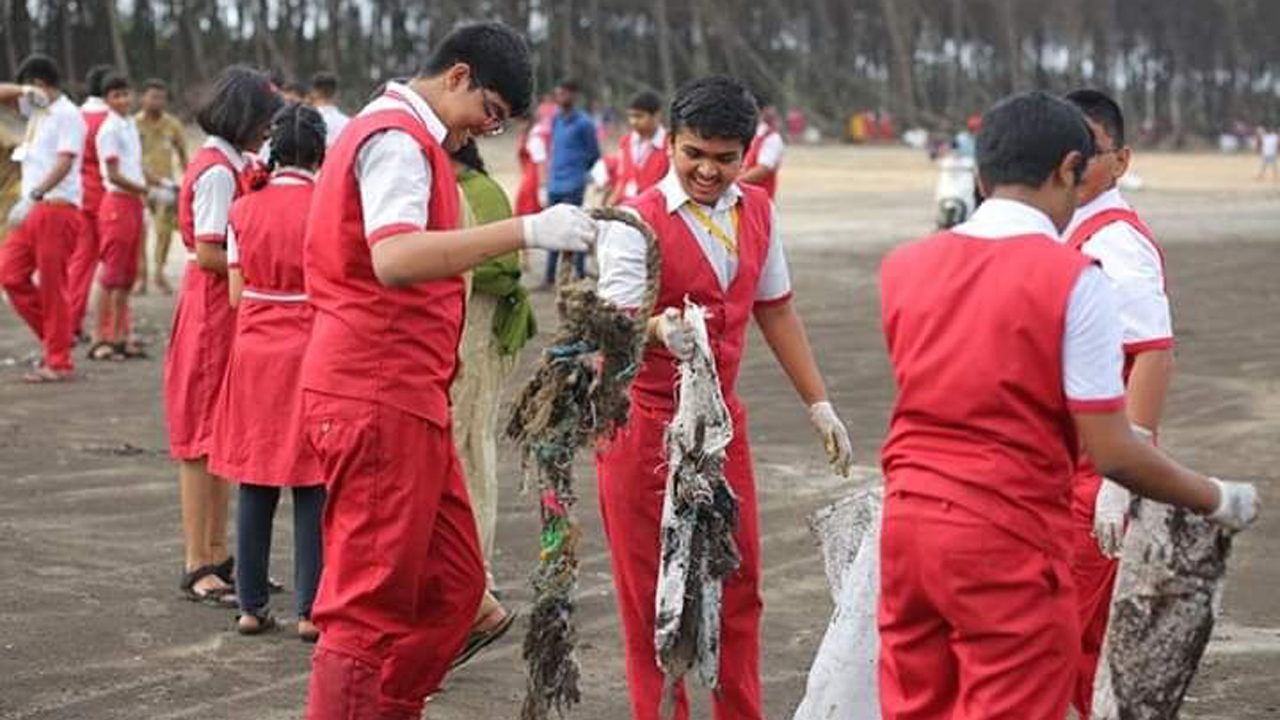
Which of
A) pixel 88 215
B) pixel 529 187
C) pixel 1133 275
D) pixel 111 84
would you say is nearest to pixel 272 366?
pixel 1133 275

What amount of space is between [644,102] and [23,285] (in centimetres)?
503

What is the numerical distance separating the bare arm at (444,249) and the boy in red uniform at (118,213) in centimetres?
1001

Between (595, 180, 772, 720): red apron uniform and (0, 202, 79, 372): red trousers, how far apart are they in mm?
8259

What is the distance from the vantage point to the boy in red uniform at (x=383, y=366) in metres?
5.11

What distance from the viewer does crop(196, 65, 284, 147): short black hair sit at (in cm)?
767

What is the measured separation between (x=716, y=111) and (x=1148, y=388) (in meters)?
1.28

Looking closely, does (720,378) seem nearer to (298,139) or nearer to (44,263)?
(298,139)

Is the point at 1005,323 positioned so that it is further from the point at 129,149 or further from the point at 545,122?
the point at 545,122

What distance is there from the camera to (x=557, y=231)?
4855 millimetres

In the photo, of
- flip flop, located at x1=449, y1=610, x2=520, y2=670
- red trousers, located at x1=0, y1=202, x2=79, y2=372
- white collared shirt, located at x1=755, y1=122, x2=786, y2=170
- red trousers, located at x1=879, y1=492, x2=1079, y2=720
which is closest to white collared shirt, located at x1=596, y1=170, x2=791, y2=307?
red trousers, located at x1=879, y1=492, x2=1079, y2=720

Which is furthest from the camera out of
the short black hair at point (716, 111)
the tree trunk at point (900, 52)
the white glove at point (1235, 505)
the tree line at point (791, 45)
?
the tree trunk at point (900, 52)

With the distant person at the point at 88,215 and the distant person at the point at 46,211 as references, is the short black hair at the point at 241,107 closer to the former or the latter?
the distant person at the point at 46,211

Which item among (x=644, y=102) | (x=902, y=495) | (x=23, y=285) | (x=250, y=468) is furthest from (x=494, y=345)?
(x=644, y=102)

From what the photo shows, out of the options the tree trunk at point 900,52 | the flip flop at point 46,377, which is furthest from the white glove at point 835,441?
the tree trunk at point 900,52
